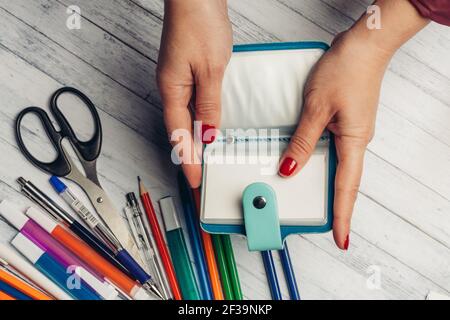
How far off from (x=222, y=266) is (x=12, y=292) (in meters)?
0.25

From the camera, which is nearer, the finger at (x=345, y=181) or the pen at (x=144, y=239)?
the finger at (x=345, y=181)

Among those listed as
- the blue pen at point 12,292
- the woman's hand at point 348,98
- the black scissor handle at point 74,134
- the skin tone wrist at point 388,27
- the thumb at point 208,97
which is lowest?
the blue pen at point 12,292

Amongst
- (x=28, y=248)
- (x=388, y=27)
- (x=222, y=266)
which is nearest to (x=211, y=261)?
(x=222, y=266)

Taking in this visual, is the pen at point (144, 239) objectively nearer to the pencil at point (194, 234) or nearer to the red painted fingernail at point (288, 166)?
the pencil at point (194, 234)

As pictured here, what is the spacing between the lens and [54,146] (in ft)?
2.24

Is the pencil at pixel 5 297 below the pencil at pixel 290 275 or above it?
below

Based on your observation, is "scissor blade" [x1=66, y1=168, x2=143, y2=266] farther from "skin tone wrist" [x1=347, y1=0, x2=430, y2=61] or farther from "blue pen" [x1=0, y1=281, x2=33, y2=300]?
"skin tone wrist" [x1=347, y1=0, x2=430, y2=61]

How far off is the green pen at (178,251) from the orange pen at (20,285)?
0.53 ft

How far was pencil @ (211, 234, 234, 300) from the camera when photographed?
26.1 inches

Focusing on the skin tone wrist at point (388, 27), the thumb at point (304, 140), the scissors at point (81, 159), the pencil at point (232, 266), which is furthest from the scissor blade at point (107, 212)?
the skin tone wrist at point (388, 27)

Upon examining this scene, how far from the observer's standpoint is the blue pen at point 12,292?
0.64 metres

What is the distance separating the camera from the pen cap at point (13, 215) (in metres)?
0.66

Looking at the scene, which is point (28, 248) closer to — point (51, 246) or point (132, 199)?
point (51, 246)
